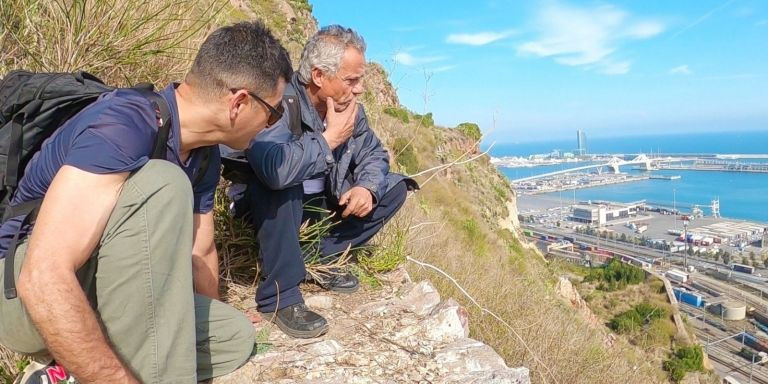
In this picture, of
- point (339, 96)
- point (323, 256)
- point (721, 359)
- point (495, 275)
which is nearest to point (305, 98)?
point (339, 96)

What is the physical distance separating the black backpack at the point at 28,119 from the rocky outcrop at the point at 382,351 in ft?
3.08

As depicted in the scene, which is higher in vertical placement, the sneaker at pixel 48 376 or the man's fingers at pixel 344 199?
Result: the man's fingers at pixel 344 199

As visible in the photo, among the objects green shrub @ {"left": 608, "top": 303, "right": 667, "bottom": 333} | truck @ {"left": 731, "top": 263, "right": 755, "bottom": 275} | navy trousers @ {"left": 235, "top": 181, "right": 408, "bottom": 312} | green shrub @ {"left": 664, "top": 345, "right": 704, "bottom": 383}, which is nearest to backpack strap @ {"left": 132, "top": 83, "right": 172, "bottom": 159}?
navy trousers @ {"left": 235, "top": 181, "right": 408, "bottom": 312}

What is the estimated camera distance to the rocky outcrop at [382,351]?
6.82 ft

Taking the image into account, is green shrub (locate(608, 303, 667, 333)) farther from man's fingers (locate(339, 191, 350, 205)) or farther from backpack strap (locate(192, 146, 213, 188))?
backpack strap (locate(192, 146, 213, 188))

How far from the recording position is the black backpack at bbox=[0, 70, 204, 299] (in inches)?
56.7

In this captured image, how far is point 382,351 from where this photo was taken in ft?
7.63

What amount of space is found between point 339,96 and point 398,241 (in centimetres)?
121

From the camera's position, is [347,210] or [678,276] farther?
[678,276]

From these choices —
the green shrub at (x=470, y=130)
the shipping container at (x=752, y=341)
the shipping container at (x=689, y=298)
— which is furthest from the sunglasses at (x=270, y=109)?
the shipping container at (x=689, y=298)

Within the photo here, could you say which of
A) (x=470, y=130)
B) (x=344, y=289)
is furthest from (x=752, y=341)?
(x=344, y=289)

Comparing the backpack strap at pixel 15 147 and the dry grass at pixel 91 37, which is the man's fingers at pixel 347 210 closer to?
the dry grass at pixel 91 37

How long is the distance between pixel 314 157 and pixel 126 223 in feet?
3.62

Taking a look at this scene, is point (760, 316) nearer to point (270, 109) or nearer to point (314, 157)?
point (314, 157)
